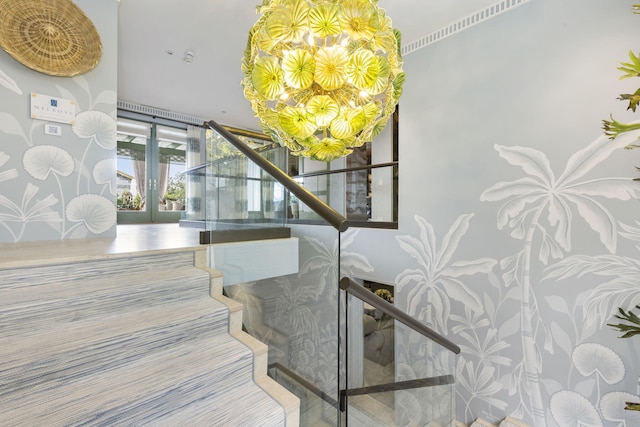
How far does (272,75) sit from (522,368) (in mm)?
3273

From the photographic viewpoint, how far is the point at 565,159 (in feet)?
7.91

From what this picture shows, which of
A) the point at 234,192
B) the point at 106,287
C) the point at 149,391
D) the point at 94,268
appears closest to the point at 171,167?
the point at 234,192

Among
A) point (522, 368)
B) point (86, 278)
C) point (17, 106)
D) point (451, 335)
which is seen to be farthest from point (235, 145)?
point (522, 368)

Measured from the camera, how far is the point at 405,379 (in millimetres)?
2812

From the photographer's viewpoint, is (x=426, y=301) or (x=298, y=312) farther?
(x=426, y=301)

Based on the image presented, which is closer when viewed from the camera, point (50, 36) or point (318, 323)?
point (318, 323)

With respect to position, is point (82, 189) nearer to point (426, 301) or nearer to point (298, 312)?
point (298, 312)

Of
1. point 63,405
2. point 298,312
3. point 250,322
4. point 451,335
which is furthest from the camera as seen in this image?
point 451,335

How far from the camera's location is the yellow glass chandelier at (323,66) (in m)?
1.37

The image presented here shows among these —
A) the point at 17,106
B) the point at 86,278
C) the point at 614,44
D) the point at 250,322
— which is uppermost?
the point at 614,44

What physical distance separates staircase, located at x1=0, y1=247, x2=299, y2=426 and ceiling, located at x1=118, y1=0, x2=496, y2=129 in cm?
263

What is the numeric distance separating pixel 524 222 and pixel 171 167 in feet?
22.1

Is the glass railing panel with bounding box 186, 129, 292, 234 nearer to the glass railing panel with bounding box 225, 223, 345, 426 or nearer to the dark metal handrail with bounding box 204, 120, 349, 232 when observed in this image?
the dark metal handrail with bounding box 204, 120, 349, 232

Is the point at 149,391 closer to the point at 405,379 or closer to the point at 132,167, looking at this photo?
the point at 405,379
